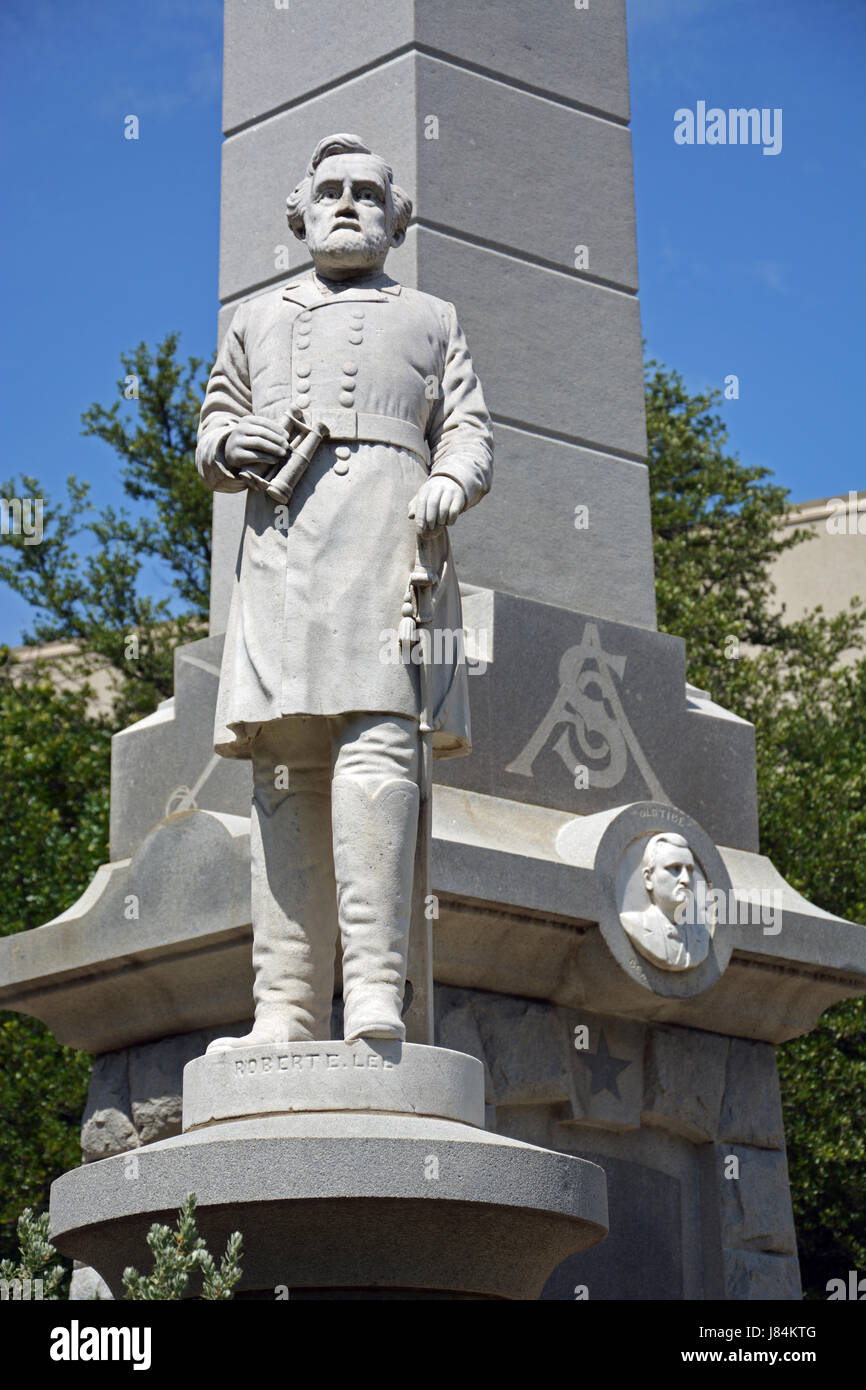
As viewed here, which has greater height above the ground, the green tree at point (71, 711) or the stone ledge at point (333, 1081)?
the green tree at point (71, 711)

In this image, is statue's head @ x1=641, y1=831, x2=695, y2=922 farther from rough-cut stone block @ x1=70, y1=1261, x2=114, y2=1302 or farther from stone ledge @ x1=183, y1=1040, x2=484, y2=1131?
rough-cut stone block @ x1=70, y1=1261, x2=114, y2=1302

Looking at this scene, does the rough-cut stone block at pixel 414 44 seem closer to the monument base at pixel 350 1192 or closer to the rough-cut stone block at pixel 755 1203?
the rough-cut stone block at pixel 755 1203

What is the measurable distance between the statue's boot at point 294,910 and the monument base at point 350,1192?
0.29 meters

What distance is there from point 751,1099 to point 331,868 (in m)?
3.18

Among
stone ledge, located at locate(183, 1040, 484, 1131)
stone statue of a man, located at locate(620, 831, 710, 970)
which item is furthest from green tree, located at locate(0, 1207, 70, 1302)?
stone statue of a man, located at locate(620, 831, 710, 970)

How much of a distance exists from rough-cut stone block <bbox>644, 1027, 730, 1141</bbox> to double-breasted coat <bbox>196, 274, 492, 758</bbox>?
2.37 m

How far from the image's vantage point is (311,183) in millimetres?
6988

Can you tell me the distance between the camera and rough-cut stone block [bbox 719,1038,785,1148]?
8.99 metres

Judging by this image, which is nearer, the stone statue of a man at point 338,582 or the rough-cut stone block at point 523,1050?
the stone statue of a man at point 338,582

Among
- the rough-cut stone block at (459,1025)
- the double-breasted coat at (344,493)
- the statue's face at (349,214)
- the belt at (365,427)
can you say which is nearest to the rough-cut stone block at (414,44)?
the statue's face at (349,214)

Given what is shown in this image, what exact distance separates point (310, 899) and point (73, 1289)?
2774mm

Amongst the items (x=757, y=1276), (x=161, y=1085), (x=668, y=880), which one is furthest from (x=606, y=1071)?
(x=161, y=1085)

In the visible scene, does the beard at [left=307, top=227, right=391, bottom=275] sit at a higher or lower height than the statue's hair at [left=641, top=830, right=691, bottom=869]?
higher

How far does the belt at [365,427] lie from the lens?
261 inches
